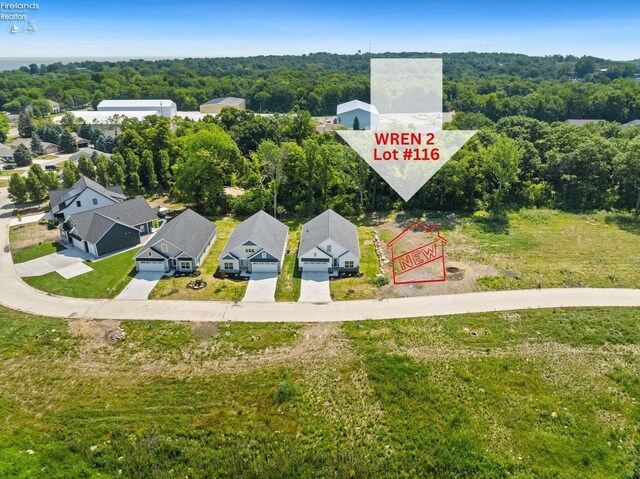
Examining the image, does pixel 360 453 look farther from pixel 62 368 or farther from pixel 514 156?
pixel 514 156

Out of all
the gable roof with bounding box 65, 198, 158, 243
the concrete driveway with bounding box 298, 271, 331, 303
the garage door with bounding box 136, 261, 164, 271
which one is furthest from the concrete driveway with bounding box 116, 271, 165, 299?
the concrete driveway with bounding box 298, 271, 331, 303

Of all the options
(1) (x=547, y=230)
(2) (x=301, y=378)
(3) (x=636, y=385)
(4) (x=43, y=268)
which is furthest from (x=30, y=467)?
(1) (x=547, y=230)

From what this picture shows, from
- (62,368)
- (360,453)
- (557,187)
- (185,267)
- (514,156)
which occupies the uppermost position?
(514,156)

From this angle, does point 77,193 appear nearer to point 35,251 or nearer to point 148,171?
point 35,251

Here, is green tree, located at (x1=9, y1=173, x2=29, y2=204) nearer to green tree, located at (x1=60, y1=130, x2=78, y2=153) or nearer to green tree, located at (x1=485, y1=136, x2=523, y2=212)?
green tree, located at (x1=60, y1=130, x2=78, y2=153)

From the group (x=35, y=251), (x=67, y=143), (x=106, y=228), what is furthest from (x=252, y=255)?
(x=67, y=143)

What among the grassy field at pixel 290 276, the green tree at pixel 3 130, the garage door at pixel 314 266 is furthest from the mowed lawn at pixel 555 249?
the green tree at pixel 3 130

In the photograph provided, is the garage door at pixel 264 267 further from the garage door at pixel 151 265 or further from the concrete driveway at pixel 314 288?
the garage door at pixel 151 265
